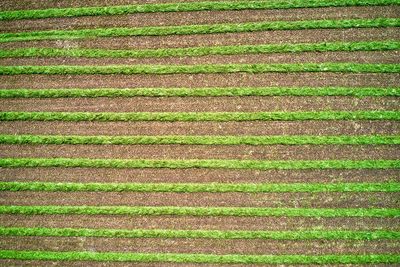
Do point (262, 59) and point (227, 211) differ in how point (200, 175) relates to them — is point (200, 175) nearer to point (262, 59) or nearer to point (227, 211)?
point (227, 211)

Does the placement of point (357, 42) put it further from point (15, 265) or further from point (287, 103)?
point (15, 265)

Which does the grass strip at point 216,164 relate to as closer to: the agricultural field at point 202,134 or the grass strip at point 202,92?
the agricultural field at point 202,134

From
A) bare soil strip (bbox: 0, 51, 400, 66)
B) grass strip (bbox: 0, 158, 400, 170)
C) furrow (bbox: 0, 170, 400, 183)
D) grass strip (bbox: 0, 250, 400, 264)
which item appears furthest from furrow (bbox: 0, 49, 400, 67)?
grass strip (bbox: 0, 250, 400, 264)

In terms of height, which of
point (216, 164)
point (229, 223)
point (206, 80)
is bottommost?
point (229, 223)

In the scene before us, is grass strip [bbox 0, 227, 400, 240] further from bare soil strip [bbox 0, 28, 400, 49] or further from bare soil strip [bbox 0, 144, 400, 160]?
bare soil strip [bbox 0, 28, 400, 49]

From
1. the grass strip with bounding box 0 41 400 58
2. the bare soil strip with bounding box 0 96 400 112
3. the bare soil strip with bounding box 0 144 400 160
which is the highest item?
the grass strip with bounding box 0 41 400 58

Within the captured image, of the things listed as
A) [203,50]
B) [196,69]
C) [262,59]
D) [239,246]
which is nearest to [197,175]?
[239,246]

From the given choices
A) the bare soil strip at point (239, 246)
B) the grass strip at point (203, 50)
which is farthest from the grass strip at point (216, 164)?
the grass strip at point (203, 50)
